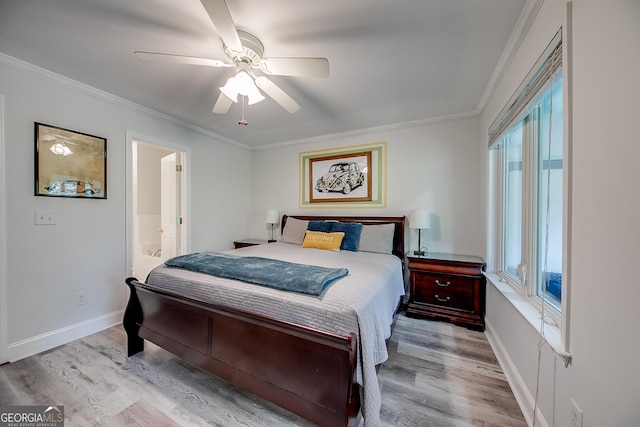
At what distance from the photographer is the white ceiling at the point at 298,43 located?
4.72 ft

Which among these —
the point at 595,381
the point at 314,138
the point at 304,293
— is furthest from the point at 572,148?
the point at 314,138

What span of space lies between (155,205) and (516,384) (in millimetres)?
5929

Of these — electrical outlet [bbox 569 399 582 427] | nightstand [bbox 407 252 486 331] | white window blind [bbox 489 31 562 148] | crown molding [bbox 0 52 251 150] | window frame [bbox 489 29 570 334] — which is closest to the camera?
electrical outlet [bbox 569 399 582 427]

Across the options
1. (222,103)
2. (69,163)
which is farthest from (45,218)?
(222,103)

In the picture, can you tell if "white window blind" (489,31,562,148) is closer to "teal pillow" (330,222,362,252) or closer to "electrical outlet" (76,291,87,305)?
"teal pillow" (330,222,362,252)

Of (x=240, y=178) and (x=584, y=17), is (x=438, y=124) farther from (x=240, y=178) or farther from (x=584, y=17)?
(x=240, y=178)

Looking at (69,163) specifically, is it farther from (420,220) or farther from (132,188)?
(420,220)

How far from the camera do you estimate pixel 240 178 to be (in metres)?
4.33

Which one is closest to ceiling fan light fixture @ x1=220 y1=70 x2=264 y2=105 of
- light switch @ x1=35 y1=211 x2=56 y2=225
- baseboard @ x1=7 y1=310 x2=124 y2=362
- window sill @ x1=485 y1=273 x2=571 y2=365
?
light switch @ x1=35 y1=211 x2=56 y2=225

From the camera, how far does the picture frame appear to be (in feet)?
6.85

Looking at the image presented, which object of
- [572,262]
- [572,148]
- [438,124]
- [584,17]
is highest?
[438,124]

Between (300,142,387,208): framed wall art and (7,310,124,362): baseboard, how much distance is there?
9.31 feet

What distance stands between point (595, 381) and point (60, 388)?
2.99 meters

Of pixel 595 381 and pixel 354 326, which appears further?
pixel 354 326
